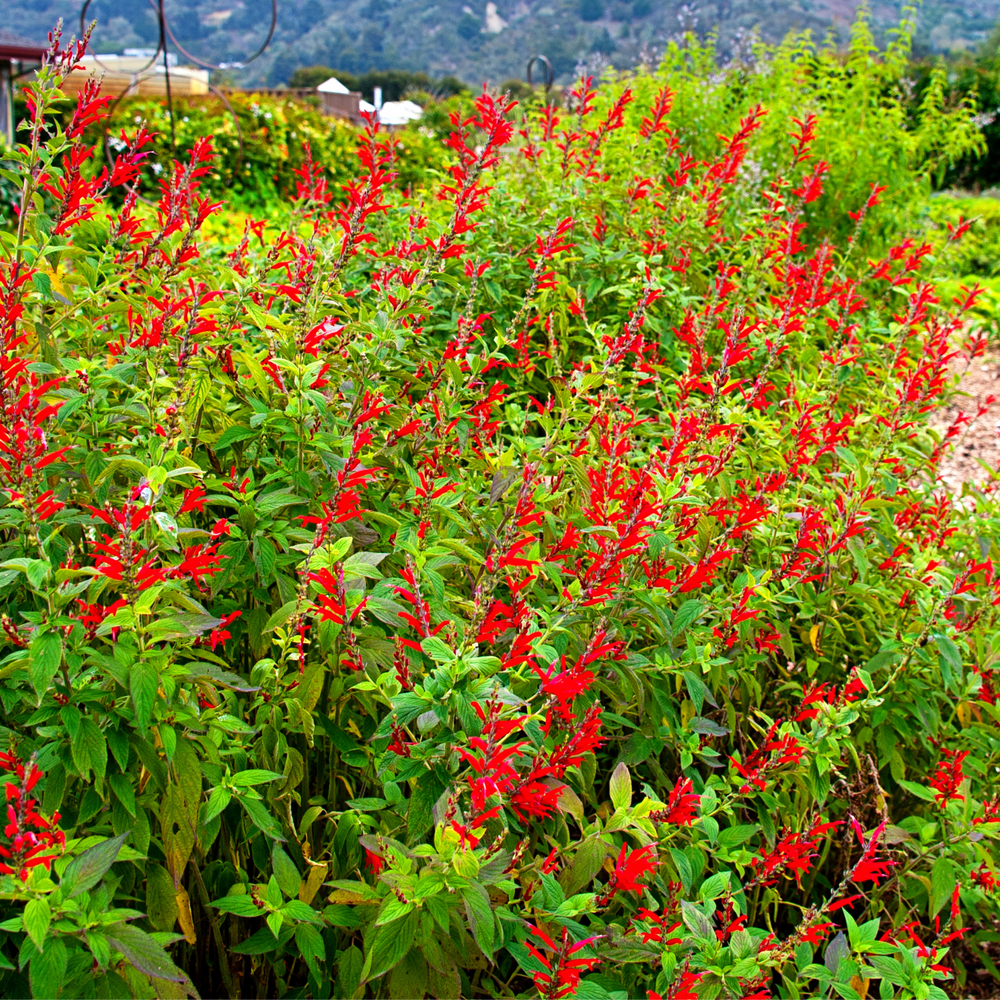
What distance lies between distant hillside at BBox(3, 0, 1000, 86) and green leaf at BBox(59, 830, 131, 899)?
250ft

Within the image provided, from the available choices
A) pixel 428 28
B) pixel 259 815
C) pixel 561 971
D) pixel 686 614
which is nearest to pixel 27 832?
pixel 259 815

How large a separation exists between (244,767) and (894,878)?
4.96ft

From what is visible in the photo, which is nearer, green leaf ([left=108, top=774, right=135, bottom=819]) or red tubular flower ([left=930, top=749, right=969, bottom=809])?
green leaf ([left=108, top=774, right=135, bottom=819])

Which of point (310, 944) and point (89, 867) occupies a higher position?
point (89, 867)

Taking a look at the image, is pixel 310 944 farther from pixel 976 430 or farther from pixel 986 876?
pixel 976 430

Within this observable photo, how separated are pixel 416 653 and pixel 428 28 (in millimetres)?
92540

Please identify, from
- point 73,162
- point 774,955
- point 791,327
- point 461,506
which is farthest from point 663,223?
point 774,955

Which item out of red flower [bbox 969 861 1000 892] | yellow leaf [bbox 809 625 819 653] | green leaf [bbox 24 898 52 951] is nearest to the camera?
green leaf [bbox 24 898 52 951]

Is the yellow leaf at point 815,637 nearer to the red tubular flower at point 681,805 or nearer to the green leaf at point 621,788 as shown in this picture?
the red tubular flower at point 681,805

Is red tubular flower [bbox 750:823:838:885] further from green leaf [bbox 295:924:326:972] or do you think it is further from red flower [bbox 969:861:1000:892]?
green leaf [bbox 295:924:326:972]

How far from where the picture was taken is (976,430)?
21.0ft

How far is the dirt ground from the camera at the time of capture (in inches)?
217

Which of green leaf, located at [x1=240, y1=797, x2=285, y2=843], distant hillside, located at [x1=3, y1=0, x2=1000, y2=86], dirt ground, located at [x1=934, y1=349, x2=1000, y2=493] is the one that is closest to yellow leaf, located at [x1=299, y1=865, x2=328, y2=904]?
green leaf, located at [x1=240, y1=797, x2=285, y2=843]

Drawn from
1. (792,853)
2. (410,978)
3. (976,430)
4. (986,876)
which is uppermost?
(410,978)
